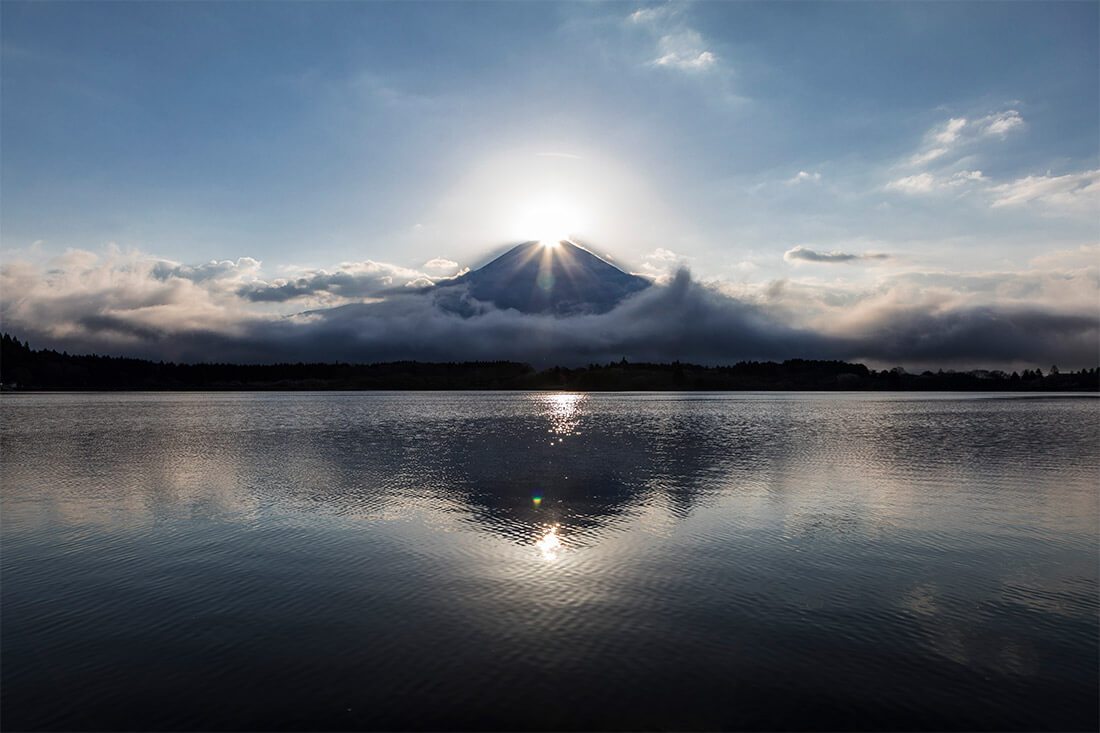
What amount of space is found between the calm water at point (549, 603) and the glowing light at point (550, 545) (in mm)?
162

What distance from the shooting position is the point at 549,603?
59.5 feet

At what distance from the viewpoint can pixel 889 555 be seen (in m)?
23.5

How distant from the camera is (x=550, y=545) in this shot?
81.2ft

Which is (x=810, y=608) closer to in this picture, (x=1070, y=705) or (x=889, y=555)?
(x=1070, y=705)

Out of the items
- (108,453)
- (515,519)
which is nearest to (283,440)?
(108,453)

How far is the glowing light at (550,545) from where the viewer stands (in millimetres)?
23250

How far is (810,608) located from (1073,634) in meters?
6.81

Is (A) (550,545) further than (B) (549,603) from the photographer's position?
Yes

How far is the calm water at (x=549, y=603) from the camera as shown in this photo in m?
12.6

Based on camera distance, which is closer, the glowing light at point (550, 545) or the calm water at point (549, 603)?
the calm water at point (549, 603)

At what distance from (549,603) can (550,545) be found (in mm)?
6629

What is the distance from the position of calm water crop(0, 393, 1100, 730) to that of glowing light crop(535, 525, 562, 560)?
16 centimetres

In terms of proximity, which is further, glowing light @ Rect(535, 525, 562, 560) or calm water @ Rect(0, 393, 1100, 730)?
glowing light @ Rect(535, 525, 562, 560)

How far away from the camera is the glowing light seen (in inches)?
915
